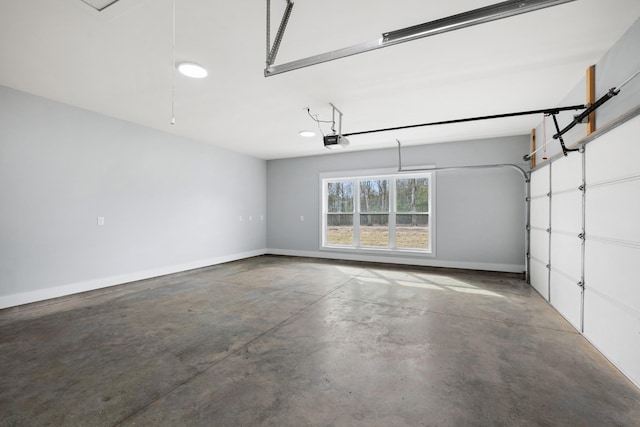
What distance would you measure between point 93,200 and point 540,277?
7.22m

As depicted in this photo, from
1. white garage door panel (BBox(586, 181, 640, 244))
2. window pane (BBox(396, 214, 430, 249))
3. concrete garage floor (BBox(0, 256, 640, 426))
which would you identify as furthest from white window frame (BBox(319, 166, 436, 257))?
white garage door panel (BBox(586, 181, 640, 244))

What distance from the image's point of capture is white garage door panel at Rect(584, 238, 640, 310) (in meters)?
2.04

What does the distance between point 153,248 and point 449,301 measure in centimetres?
530

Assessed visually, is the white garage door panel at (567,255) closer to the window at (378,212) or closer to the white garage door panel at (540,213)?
the white garage door panel at (540,213)

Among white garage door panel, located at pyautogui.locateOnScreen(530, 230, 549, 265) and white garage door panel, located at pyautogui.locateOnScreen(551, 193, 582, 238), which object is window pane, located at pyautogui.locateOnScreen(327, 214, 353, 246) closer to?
white garage door panel, located at pyautogui.locateOnScreen(530, 230, 549, 265)

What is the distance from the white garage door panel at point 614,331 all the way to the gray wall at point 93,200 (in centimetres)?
643

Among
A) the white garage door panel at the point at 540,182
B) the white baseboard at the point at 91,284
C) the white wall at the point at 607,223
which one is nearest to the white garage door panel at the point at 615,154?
the white wall at the point at 607,223

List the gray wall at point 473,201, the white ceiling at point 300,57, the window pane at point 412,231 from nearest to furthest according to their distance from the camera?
the white ceiling at point 300,57 < the gray wall at point 473,201 < the window pane at point 412,231

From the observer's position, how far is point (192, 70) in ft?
10.1

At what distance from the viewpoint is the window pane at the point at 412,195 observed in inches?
254

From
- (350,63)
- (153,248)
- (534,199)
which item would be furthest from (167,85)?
(534,199)

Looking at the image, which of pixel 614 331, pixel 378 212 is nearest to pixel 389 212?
pixel 378 212

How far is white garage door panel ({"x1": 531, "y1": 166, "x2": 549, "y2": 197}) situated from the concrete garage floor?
1.61 meters

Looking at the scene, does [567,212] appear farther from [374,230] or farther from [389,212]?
[374,230]
